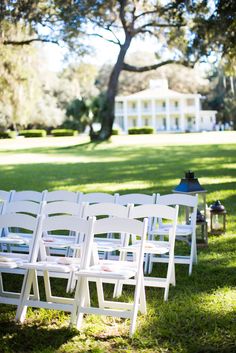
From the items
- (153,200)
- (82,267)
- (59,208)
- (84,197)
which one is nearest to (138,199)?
(153,200)

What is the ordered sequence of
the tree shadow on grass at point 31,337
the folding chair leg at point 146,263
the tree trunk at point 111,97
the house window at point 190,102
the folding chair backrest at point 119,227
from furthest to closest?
the house window at point 190,102, the tree trunk at point 111,97, the folding chair leg at point 146,263, the folding chair backrest at point 119,227, the tree shadow on grass at point 31,337

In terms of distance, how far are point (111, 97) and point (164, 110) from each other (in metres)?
44.2

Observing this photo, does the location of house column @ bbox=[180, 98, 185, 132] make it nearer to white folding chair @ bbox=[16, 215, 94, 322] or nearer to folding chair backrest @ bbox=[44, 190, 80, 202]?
folding chair backrest @ bbox=[44, 190, 80, 202]

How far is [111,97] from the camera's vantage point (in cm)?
4059

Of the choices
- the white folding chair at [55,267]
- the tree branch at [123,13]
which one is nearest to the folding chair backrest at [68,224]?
the white folding chair at [55,267]

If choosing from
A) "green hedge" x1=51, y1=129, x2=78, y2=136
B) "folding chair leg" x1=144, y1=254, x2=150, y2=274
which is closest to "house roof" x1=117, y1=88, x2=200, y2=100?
"green hedge" x1=51, y1=129, x2=78, y2=136

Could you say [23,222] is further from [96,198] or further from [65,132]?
[65,132]

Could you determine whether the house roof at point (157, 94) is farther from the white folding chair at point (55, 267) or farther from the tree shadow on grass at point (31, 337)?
the tree shadow on grass at point (31, 337)

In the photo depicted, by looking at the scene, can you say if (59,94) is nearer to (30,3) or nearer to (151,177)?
(30,3)

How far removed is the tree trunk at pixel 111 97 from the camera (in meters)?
39.0

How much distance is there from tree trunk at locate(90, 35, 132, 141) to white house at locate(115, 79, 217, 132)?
39.5 meters

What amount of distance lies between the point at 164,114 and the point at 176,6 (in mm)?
61768

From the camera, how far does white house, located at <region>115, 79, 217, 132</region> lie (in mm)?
81188

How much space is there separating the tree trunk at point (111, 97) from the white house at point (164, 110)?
130 ft
